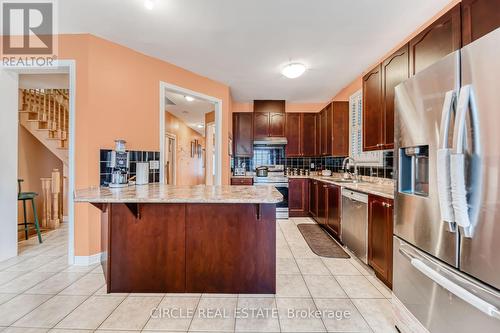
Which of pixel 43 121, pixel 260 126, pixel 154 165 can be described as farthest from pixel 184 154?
pixel 154 165

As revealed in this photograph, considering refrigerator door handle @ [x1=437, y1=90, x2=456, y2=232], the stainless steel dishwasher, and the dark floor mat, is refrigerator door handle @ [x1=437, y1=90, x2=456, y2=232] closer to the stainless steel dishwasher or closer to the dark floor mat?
the stainless steel dishwasher

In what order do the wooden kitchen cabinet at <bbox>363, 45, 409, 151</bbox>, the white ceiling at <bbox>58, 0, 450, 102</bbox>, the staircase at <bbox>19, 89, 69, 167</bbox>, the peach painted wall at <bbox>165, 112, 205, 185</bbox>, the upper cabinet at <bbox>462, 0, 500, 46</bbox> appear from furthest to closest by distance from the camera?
the peach painted wall at <bbox>165, 112, 205, 185</bbox> → the staircase at <bbox>19, 89, 69, 167</bbox> → the wooden kitchen cabinet at <bbox>363, 45, 409, 151</bbox> → the white ceiling at <bbox>58, 0, 450, 102</bbox> → the upper cabinet at <bbox>462, 0, 500, 46</bbox>

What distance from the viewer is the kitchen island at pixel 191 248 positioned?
206 centimetres

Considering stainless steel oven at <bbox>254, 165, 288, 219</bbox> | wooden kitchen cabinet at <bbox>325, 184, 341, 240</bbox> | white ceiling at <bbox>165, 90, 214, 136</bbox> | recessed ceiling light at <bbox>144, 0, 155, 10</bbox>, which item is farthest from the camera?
white ceiling at <bbox>165, 90, 214, 136</bbox>

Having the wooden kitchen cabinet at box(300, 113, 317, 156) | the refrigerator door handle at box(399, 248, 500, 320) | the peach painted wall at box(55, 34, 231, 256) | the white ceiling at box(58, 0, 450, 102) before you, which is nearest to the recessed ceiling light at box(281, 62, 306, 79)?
the white ceiling at box(58, 0, 450, 102)

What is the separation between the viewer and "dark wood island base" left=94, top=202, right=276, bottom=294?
2061 mm

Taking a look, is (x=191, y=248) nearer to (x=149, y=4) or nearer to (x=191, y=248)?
(x=191, y=248)

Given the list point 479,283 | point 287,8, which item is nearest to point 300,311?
point 479,283

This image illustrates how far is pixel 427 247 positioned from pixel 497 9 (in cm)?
137

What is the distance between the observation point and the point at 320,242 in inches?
136

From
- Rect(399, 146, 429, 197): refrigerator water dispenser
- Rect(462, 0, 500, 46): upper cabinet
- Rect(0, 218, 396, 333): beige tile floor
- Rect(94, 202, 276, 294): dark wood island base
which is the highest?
Rect(462, 0, 500, 46): upper cabinet

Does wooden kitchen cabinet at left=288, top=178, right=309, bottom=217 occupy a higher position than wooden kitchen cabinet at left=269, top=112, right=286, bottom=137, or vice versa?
wooden kitchen cabinet at left=269, top=112, right=286, bottom=137

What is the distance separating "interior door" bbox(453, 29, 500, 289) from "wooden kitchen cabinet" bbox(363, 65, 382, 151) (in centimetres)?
162

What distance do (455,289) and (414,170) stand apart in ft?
2.37
